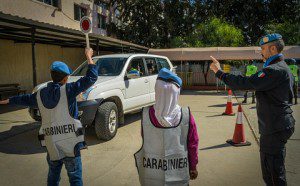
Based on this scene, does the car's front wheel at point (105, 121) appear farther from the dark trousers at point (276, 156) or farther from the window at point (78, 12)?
the window at point (78, 12)

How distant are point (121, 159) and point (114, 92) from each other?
79.3 inches

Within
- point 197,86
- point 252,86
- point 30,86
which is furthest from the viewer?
point 197,86

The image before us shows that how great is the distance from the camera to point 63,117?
120 inches

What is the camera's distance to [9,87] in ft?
47.4

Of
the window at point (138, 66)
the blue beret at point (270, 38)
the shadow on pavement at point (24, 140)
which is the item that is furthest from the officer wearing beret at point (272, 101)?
the window at point (138, 66)

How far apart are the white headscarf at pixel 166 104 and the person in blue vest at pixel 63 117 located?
2.74 feet

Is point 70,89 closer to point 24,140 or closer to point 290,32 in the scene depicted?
point 24,140

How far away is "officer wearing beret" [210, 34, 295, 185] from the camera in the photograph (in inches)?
116

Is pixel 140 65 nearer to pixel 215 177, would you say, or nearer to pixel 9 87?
pixel 215 177

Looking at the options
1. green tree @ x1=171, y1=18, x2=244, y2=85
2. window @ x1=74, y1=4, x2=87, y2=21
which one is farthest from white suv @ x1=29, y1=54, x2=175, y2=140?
green tree @ x1=171, y1=18, x2=244, y2=85

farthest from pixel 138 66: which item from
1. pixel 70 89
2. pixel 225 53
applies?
pixel 225 53

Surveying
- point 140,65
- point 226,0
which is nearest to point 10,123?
point 140,65

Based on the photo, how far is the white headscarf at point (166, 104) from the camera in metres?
2.51

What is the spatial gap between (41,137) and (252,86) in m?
2.25
